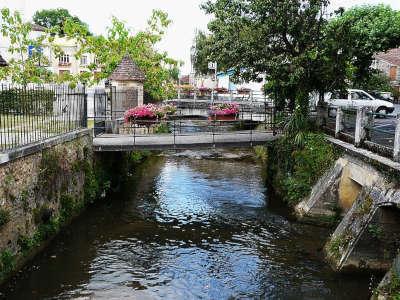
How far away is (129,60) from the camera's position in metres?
24.6

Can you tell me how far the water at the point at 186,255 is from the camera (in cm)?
1002

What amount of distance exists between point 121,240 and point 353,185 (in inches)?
276

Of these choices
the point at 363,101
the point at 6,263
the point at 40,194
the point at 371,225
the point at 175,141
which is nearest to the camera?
the point at 6,263

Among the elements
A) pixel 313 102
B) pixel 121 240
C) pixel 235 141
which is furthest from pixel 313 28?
pixel 121 240

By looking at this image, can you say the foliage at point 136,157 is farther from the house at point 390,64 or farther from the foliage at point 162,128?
the house at point 390,64

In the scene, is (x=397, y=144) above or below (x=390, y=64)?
below

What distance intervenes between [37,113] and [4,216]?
4.04m

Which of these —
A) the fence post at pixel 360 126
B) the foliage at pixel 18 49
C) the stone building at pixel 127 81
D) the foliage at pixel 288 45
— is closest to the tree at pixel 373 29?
the foliage at pixel 288 45

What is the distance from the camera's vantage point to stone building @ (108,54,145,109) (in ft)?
78.8

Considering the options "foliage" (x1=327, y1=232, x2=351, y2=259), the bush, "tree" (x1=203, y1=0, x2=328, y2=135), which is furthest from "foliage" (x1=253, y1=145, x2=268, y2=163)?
the bush

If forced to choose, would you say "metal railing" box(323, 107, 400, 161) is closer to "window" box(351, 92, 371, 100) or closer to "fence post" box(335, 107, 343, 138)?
"fence post" box(335, 107, 343, 138)

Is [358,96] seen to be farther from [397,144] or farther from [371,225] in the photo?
[371,225]

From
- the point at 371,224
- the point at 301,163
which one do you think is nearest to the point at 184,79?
the point at 301,163

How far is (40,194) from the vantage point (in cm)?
1227
